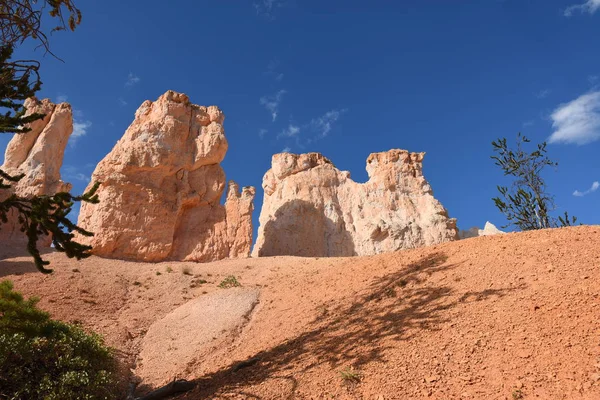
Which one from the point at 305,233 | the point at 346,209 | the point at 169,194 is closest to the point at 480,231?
the point at 346,209

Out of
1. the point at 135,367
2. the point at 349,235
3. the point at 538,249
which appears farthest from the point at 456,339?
the point at 349,235

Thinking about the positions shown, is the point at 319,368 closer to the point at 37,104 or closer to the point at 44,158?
the point at 44,158

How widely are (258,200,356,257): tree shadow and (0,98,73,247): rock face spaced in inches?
631

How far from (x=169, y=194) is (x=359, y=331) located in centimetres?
2208

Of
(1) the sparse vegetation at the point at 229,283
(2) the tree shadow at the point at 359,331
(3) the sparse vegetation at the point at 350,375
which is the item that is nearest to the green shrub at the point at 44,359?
(2) the tree shadow at the point at 359,331

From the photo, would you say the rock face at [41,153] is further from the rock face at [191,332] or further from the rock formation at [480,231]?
the rock formation at [480,231]

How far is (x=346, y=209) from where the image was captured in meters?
37.0

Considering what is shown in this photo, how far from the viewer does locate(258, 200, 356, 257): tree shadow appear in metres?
31.7

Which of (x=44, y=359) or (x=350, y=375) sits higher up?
(x=350, y=375)

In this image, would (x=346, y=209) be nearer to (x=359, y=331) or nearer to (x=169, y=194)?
(x=169, y=194)

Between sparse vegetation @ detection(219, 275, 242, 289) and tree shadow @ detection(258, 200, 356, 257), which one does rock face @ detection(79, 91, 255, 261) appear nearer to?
tree shadow @ detection(258, 200, 356, 257)

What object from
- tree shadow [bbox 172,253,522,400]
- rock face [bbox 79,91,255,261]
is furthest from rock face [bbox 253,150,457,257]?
tree shadow [bbox 172,253,522,400]

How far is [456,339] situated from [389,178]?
32.0 m

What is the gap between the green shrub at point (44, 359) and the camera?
736 centimetres
